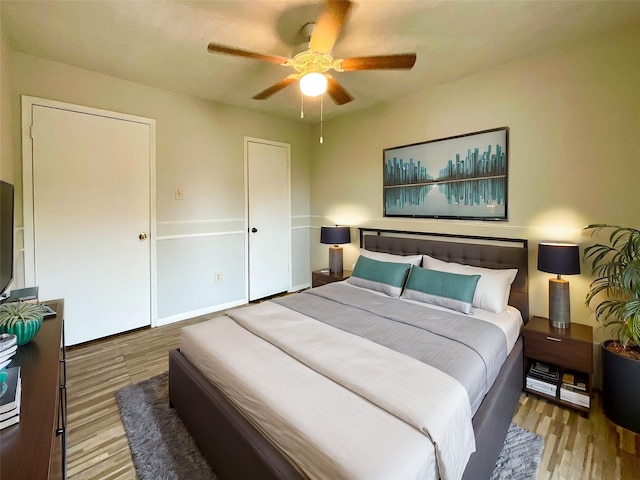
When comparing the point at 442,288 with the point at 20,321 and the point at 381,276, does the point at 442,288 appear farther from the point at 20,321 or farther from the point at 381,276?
the point at 20,321

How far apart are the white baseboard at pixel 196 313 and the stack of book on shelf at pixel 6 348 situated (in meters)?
2.34

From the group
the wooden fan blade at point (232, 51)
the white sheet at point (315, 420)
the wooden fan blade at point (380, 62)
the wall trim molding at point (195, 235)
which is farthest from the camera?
the wall trim molding at point (195, 235)

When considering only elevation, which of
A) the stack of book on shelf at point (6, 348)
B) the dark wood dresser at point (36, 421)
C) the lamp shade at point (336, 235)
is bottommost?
the dark wood dresser at point (36, 421)

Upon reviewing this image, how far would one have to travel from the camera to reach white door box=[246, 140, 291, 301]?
420 centimetres

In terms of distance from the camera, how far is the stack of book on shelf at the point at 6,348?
44.6 inches

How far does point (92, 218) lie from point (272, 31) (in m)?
2.44

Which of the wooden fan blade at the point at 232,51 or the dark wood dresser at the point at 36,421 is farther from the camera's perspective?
the wooden fan blade at the point at 232,51

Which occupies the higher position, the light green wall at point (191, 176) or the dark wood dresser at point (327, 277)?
the light green wall at point (191, 176)

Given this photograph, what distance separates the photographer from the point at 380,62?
6.57ft

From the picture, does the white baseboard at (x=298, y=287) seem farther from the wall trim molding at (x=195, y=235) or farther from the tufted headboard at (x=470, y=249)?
the tufted headboard at (x=470, y=249)

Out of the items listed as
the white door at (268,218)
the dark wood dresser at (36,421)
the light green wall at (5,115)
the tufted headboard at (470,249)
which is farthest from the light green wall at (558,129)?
the light green wall at (5,115)

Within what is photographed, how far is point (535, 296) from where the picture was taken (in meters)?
2.61

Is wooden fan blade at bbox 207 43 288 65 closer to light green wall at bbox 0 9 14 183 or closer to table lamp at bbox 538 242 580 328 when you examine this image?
light green wall at bbox 0 9 14 183

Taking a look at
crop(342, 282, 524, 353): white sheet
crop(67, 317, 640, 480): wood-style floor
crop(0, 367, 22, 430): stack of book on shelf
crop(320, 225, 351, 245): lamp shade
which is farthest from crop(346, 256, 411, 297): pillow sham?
crop(0, 367, 22, 430): stack of book on shelf
